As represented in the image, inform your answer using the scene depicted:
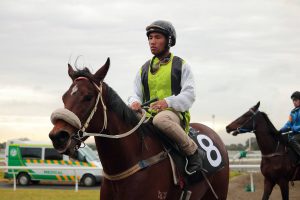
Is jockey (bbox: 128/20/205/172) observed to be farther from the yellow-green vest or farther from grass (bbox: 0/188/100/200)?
grass (bbox: 0/188/100/200)

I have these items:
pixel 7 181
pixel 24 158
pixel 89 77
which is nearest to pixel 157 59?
pixel 89 77

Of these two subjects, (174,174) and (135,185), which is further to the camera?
(174,174)

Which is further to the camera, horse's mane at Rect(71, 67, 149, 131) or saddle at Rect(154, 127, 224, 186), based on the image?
saddle at Rect(154, 127, 224, 186)

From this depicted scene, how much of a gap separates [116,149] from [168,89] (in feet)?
3.73

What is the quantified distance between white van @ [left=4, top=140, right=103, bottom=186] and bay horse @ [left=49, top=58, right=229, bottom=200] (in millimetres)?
16355

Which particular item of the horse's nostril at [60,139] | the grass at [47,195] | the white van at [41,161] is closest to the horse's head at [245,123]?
the grass at [47,195]

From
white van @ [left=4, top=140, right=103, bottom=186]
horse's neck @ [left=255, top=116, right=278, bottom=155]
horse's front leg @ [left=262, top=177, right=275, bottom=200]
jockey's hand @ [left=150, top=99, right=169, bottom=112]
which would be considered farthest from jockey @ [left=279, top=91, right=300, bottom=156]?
white van @ [left=4, top=140, right=103, bottom=186]

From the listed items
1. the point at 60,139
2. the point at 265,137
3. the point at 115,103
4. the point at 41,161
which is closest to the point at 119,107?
the point at 115,103

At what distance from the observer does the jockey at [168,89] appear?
516 centimetres

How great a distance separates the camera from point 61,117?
13.3 feet

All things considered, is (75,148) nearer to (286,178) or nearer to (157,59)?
(157,59)

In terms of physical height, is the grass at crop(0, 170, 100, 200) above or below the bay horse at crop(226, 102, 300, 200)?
below

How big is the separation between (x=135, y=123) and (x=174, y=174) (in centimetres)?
68

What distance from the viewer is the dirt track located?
44.8ft
